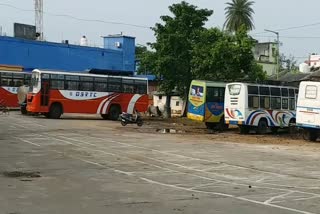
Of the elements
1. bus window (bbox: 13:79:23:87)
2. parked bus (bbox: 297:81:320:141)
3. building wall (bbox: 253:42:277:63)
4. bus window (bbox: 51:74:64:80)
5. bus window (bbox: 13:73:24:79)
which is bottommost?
parked bus (bbox: 297:81:320:141)

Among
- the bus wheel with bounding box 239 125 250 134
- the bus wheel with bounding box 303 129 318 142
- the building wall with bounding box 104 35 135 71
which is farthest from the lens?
the building wall with bounding box 104 35 135 71

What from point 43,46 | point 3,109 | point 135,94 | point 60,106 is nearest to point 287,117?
point 135,94

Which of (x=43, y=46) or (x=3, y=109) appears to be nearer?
(x=3, y=109)

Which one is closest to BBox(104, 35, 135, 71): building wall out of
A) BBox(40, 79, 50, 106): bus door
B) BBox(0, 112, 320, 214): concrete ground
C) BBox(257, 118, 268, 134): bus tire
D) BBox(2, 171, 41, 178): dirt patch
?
BBox(40, 79, 50, 106): bus door

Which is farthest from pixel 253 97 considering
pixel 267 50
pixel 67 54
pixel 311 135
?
pixel 267 50

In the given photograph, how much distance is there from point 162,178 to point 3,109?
96.2 feet

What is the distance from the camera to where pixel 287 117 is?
1249 inches

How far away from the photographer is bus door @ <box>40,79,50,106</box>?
34.7m

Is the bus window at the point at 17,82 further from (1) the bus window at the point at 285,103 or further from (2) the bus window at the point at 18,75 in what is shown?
(1) the bus window at the point at 285,103

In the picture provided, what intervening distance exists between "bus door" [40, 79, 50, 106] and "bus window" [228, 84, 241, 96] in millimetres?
12343

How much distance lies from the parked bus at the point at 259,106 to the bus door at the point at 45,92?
1217cm

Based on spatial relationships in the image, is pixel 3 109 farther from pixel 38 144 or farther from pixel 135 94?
pixel 38 144

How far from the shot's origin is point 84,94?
120 ft

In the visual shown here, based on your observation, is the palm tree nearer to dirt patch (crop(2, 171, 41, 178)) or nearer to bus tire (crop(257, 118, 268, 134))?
bus tire (crop(257, 118, 268, 134))
